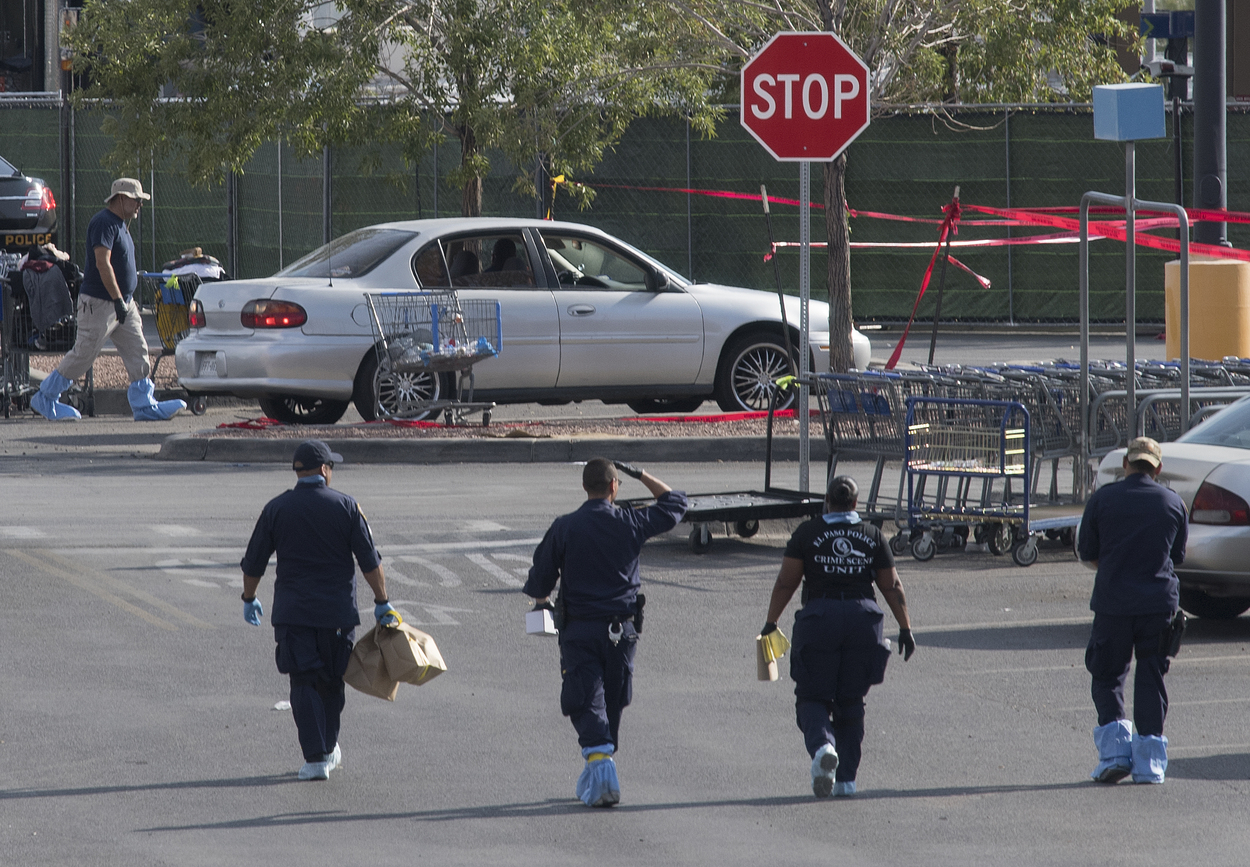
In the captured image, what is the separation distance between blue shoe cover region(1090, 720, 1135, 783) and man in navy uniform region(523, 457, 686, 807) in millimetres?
1627

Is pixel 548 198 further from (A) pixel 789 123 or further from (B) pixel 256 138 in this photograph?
(A) pixel 789 123

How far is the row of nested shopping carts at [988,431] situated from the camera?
10.9 metres

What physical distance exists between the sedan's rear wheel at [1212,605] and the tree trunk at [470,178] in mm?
12187

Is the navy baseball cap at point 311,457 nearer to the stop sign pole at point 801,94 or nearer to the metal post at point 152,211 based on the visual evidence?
the stop sign pole at point 801,94

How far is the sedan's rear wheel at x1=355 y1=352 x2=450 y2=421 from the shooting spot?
15375 mm

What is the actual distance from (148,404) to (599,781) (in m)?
11.3

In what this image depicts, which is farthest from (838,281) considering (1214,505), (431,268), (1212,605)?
(1214,505)

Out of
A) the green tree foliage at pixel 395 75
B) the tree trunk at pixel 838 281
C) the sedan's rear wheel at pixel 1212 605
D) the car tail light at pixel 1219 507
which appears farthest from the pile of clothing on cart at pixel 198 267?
the car tail light at pixel 1219 507

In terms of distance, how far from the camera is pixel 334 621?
22.2ft

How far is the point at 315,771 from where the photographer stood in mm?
6664

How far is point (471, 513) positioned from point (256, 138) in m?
8.66

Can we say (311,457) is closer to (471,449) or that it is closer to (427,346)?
(471,449)

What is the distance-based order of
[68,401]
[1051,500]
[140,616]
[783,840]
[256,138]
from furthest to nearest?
[256,138], [68,401], [1051,500], [140,616], [783,840]

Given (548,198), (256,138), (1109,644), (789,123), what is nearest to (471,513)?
(789,123)
